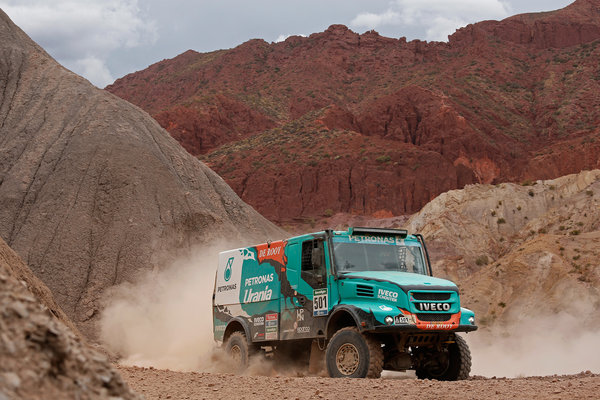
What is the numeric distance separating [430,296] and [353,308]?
1376 mm

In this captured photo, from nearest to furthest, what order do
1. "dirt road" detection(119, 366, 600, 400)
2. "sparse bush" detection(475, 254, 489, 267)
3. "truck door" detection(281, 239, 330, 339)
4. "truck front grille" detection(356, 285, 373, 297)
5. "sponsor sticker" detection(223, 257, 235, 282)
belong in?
1. "dirt road" detection(119, 366, 600, 400)
2. "truck front grille" detection(356, 285, 373, 297)
3. "truck door" detection(281, 239, 330, 339)
4. "sponsor sticker" detection(223, 257, 235, 282)
5. "sparse bush" detection(475, 254, 489, 267)

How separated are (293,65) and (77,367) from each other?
111m

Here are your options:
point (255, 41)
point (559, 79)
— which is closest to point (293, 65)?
point (255, 41)

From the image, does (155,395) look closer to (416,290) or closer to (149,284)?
(416,290)

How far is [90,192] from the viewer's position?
89.6ft

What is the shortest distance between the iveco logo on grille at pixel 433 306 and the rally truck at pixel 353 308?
17 millimetres

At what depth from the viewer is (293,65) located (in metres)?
112

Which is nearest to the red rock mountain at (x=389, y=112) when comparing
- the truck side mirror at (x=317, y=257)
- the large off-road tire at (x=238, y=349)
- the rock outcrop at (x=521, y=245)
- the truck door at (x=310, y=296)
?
the rock outcrop at (x=521, y=245)

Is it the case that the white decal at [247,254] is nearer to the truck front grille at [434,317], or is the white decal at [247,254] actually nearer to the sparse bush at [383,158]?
the truck front grille at [434,317]

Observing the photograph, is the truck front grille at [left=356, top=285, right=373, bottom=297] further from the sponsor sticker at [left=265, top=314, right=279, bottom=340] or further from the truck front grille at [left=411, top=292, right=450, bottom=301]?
the sponsor sticker at [left=265, top=314, right=279, bottom=340]

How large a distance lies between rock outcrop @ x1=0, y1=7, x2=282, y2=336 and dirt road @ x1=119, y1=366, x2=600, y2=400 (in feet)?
42.1

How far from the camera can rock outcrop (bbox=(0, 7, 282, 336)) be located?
25.0 metres

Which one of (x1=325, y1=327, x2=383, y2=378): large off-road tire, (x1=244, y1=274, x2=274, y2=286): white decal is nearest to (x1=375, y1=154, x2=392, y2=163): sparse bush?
(x1=244, y1=274, x2=274, y2=286): white decal

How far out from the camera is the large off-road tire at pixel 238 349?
48.9 feet
